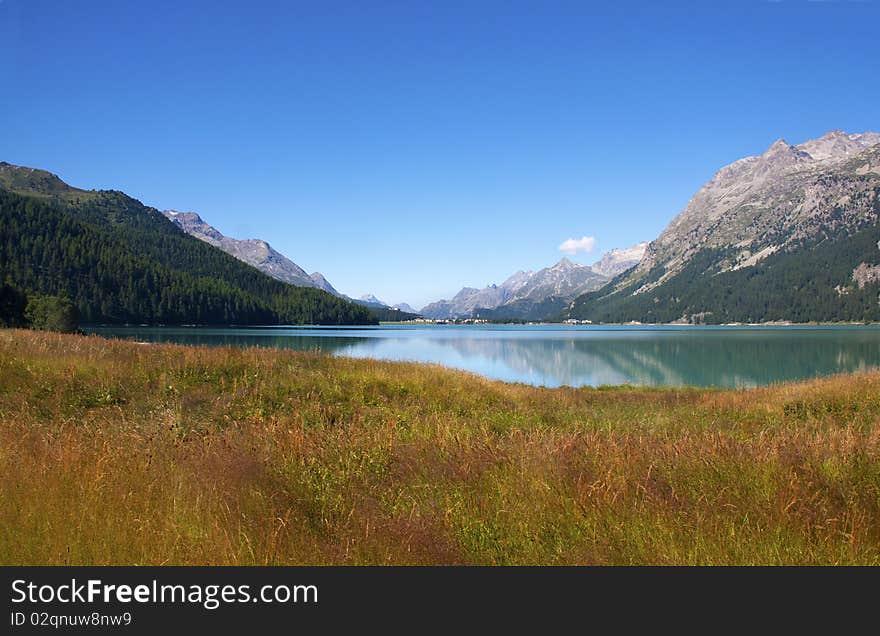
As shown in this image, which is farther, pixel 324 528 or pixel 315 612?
pixel 324 528

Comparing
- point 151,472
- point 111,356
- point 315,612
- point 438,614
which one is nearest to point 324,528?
point 315,612

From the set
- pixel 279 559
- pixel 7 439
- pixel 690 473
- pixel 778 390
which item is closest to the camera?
pixel 279 559

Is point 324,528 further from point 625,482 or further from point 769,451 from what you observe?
point 769,451

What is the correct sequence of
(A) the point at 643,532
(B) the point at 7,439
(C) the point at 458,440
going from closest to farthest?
(A) the point at 643,532, (B) the point at 7,439, (C) the point at 458,440

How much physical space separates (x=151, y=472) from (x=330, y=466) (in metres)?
2.01

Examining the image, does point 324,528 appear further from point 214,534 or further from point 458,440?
point 458,440

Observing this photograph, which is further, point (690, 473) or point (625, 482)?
point (690, 473)

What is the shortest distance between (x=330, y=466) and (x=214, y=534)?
2031 millimetres

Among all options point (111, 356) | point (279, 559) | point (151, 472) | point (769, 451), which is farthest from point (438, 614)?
point (111, 356)

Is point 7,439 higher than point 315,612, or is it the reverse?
point 7,439

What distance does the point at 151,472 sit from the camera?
625cm

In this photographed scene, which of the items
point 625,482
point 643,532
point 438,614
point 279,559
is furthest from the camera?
point 625,482

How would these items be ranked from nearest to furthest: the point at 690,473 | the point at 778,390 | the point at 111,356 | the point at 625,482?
the point at 625,482 < the point at 690,473 < the point at 111,356 < the point at 778,390

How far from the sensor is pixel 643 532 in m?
5.17
